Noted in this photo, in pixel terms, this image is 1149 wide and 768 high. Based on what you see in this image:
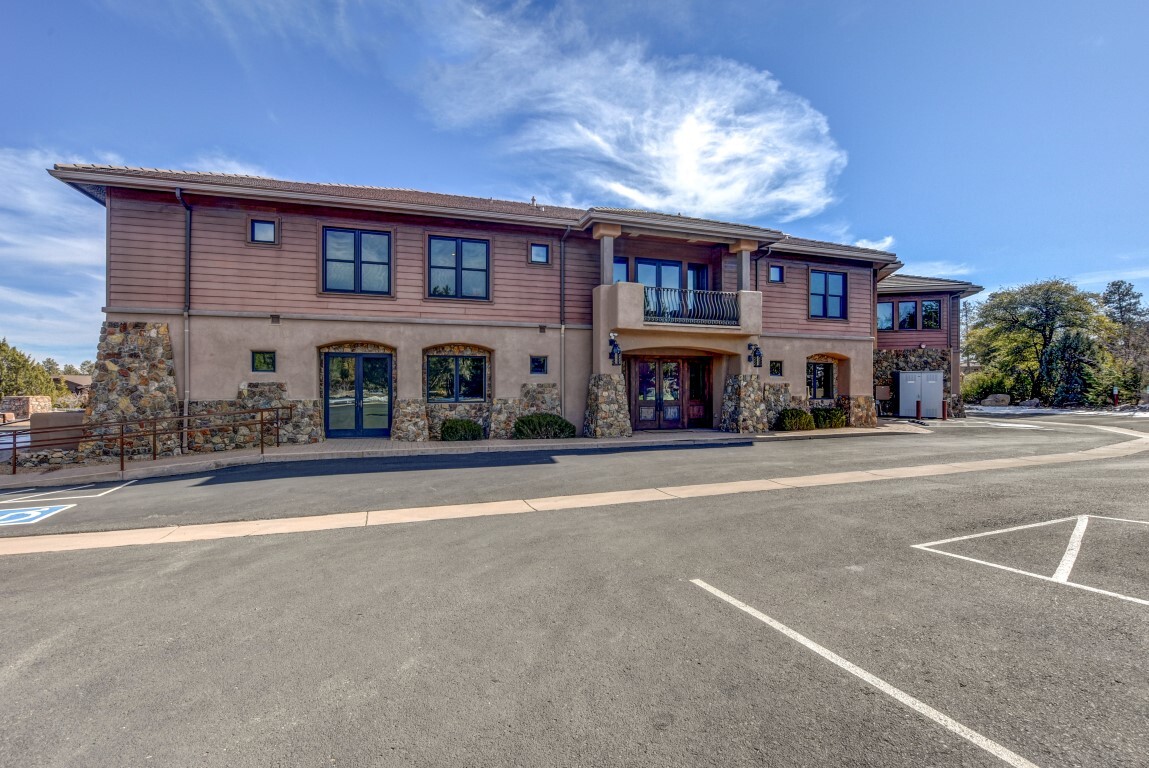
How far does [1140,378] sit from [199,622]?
48367mm

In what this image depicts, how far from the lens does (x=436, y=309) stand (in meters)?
14.9

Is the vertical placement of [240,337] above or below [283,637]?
above

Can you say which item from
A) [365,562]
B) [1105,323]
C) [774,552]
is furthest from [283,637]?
[1105,323]

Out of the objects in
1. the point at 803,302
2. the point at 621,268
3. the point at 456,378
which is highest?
the point at 621,268

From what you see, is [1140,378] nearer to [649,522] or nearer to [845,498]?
[845,498]

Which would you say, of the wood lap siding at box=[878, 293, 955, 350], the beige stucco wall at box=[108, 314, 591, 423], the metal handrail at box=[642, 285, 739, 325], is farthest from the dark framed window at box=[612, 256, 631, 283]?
the wood lap siding at box=[878, 293, 955, 350]

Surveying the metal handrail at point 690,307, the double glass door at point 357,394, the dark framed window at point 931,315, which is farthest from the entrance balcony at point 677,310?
the dark framed window at point 931,315

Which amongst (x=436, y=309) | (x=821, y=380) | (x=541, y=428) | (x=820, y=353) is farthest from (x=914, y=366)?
(x=436, y=309)

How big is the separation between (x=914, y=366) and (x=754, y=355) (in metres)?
12.6

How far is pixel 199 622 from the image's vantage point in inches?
153

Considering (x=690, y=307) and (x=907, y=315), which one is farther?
(x=907, y=315)

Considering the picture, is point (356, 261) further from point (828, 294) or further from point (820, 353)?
point (828, 294)

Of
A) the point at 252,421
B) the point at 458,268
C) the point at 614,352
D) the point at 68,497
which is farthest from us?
the point at 614,352

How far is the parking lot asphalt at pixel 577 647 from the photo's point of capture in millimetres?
2566
